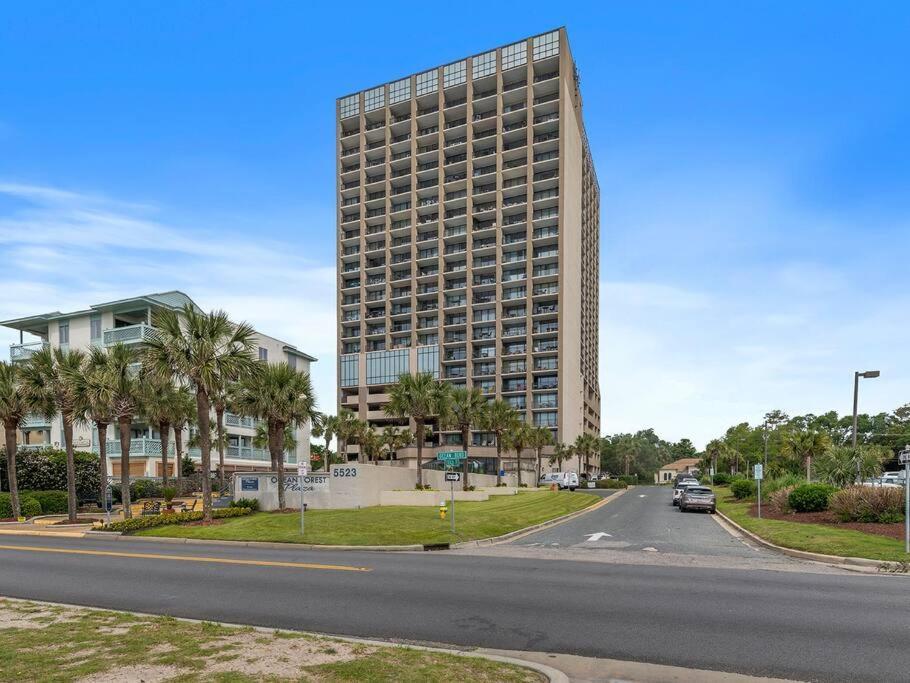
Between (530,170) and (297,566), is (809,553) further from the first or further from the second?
(530,170)

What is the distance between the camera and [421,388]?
4491cm

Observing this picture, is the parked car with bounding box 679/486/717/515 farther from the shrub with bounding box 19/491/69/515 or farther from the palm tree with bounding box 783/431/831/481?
the shrub with bounding box 19/491/69/515

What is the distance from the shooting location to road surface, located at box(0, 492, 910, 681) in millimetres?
8672

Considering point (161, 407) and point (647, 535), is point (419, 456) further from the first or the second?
point (647, 535)

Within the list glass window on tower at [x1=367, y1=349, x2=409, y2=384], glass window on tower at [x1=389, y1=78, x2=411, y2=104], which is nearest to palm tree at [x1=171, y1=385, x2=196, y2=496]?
glass window on tower at [x1=367, y1=349, x2=409, y2=384]

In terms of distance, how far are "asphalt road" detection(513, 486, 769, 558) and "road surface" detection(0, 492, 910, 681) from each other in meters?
4.66

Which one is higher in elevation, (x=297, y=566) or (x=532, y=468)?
(x=297, y=566)

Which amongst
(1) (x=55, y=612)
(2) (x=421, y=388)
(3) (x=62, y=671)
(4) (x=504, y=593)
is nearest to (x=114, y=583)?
(1) (x=55, y=612)

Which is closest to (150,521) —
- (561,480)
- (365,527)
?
(365,527)

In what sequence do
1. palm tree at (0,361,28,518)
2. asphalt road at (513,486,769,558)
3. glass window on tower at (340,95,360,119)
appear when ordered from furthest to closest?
glass window on tower at (340,95,360,119)
palm tree at (0,361,28,518)
asphalt road at (513,486,769,558)

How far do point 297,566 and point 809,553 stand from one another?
14.9 meters

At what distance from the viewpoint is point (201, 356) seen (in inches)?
1081

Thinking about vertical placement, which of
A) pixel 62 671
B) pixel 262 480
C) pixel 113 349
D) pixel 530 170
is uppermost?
pixel 530 170

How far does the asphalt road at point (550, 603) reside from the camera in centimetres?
866
